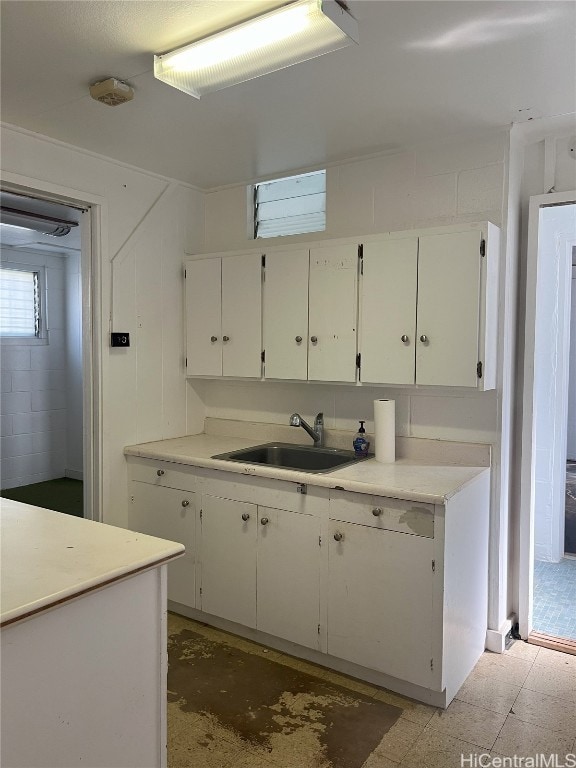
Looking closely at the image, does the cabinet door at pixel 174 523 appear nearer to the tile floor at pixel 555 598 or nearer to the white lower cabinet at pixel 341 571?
the white lower cabinet at pixel 341 571

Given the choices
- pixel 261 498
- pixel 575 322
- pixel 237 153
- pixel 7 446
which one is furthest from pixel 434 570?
pixel 7 446

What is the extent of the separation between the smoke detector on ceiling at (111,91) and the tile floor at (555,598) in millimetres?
3197

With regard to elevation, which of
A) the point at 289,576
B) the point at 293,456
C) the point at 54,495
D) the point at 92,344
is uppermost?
the point at 92,344

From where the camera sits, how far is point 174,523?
3189mm

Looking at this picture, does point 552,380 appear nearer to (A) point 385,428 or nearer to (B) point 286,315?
(A) point 385,428

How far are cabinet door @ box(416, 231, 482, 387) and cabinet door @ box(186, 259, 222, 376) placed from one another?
128cm

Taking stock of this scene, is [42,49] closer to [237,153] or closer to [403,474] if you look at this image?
[237,153]

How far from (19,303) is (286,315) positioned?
11.8 ft

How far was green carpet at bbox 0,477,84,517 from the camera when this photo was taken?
513cm

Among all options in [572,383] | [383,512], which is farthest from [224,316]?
[572,383]

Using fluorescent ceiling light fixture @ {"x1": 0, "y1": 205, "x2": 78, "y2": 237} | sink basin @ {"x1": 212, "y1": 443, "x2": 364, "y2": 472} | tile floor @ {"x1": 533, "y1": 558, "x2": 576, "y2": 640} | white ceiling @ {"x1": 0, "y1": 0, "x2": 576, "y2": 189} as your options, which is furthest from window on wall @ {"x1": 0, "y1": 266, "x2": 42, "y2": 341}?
tile floor @ {"x1": 533, "y1": 558, "x2": 576, "y2": 640}

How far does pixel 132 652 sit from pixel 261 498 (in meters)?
1.36

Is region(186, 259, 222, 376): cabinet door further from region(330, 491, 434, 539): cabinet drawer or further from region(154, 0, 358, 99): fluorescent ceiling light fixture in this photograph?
Result: region(154, 0, 358, 99): fluorescent ceiling light fixture

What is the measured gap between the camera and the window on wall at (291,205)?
11.1 feet
